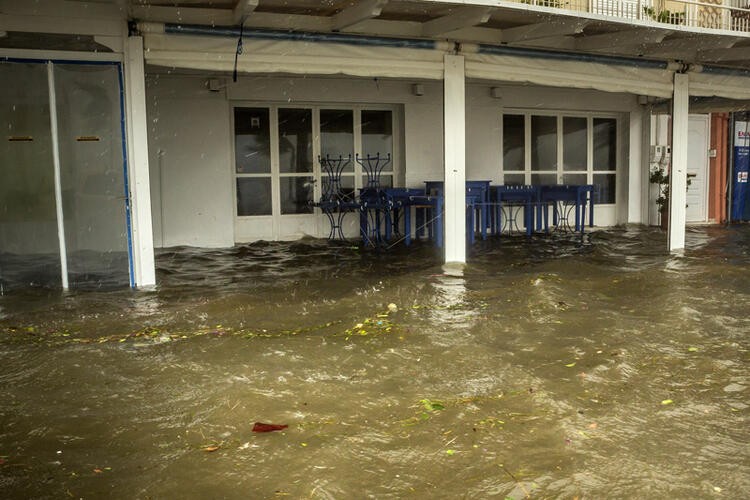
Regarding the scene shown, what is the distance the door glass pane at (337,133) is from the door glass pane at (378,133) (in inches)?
11.3

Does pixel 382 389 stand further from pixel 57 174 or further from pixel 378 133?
pixel 378 133

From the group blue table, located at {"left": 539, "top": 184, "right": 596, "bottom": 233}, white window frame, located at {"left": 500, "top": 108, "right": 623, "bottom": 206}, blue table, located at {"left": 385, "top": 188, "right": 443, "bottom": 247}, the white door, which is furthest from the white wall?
the white door

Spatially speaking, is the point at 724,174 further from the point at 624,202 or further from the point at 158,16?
the point at 158,16

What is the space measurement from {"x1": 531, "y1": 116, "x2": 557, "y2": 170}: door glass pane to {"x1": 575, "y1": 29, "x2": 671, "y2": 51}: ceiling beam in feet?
17.0

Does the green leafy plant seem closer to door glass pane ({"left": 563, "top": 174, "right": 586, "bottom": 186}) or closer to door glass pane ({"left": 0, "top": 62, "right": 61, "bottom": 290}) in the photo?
door glass pane ({"left": 563, "top": 174, "right": 586, "bottom": 186})

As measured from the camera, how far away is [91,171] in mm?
8047

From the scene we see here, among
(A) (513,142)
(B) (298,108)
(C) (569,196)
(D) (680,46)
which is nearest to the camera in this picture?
(D) (680,46)

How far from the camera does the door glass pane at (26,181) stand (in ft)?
25.5

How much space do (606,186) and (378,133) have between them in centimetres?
569

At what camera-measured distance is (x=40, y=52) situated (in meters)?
7.71

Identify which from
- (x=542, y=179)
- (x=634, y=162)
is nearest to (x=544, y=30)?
(x=542, y=179)

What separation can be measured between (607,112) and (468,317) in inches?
426

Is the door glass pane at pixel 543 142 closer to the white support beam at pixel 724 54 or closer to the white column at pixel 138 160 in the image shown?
the white support beam at pixel 724 54

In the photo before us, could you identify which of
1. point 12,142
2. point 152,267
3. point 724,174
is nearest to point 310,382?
point 152,267
